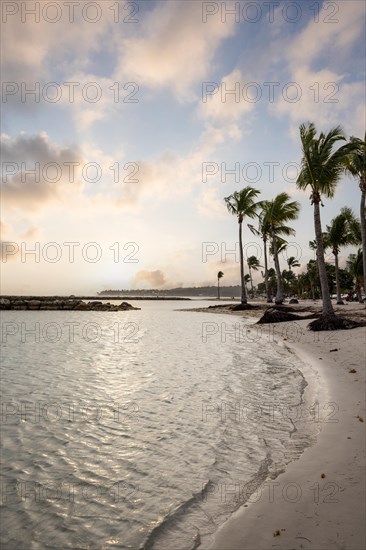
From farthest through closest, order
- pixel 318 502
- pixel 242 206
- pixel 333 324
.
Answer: pixel 242 206 < pixel 333 324 < pixel 318 502

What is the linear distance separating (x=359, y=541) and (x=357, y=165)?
27956mm

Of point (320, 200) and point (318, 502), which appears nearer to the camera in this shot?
point (318, 502)

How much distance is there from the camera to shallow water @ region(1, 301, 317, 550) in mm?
3270

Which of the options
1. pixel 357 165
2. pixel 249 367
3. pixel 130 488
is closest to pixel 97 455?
pixel 130 488

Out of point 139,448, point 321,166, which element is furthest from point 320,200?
point 139,448

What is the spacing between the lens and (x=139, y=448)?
16.4 feet

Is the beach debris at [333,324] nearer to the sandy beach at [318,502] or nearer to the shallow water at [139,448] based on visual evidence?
the shallow water at [139,448]

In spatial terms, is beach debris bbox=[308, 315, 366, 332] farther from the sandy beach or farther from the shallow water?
the sandy beach

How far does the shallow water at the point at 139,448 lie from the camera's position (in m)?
3.27

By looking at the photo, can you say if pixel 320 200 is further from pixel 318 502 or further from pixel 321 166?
pixel 318 502

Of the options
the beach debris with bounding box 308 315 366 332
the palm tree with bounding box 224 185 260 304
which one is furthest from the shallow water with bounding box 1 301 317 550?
the palm tree with bounding box 224 185 260 304

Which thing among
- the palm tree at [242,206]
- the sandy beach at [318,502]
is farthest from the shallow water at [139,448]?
the palm tree at [242,206]

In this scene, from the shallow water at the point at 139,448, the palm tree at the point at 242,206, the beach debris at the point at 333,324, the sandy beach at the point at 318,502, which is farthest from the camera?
the palm tree at the point at 242,206

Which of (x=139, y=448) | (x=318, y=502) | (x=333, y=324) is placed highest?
(x=333, y=324)
